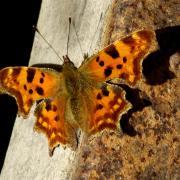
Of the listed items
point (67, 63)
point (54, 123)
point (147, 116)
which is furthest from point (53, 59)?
point (147, 116)

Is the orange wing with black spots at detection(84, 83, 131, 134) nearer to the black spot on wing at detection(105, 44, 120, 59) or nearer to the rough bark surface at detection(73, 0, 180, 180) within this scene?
the rough bark surface at detection(73, 0, 180, 180)

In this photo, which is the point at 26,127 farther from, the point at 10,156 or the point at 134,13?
the point at 134,13

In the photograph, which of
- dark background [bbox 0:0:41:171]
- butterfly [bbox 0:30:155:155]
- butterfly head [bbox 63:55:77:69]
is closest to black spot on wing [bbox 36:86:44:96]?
butterfly [bbox 0:30:155:155]

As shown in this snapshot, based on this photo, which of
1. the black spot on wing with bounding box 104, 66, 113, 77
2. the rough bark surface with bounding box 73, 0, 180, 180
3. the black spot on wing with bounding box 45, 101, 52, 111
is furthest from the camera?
the black spot on wing with bounding box 45, 101, 52, 111

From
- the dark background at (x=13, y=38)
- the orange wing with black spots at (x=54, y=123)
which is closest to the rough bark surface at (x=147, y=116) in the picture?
the orange wing with black spots at (x=54, y=123)

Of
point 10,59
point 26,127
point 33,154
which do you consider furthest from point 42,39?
point 10,59
